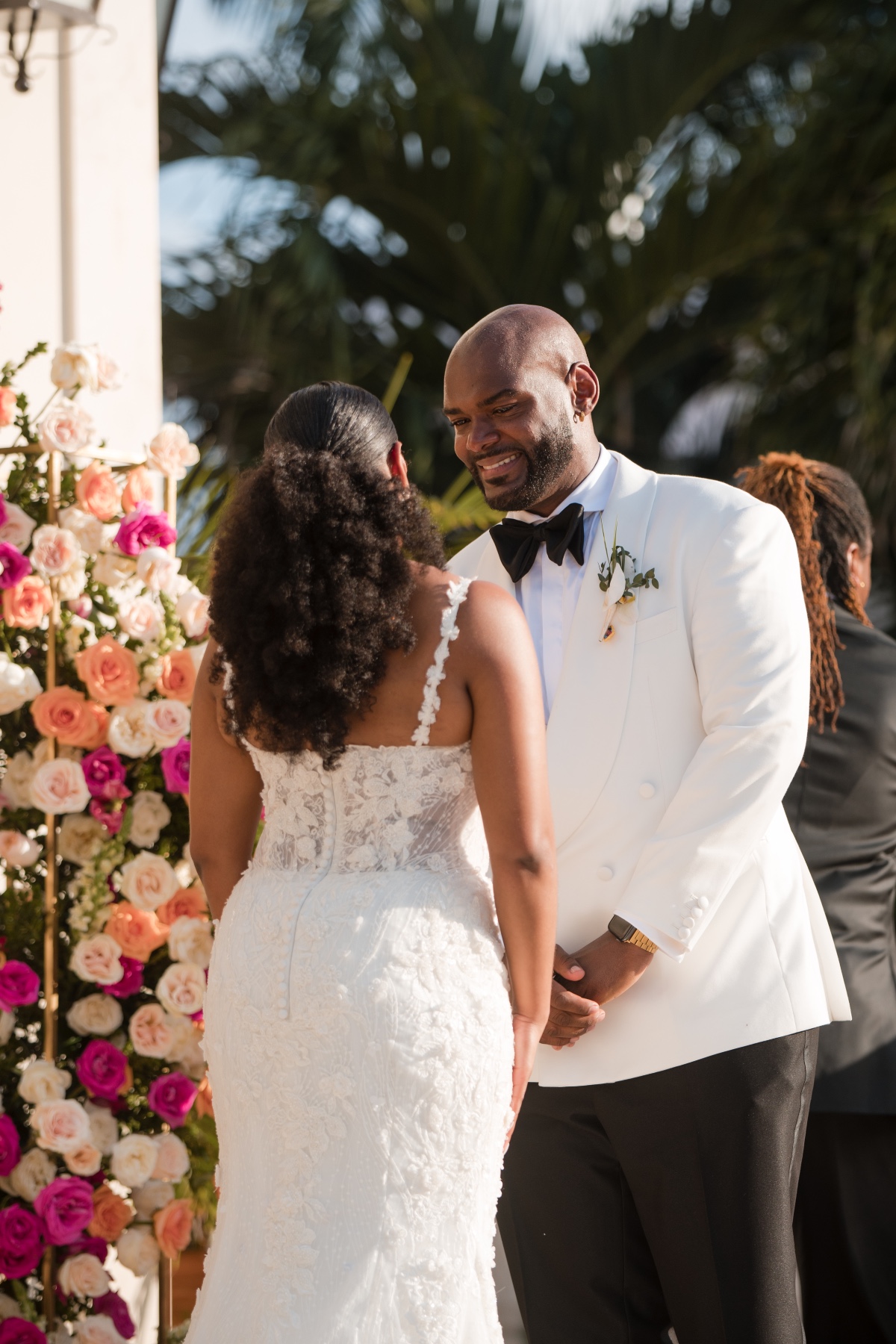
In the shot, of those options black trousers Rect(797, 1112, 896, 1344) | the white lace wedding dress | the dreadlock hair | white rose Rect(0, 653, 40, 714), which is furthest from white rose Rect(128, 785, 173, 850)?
black trousers Rect(797, 1112, 896, 1344)

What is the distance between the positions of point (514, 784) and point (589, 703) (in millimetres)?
361

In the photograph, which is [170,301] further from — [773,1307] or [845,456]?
[773,1307]

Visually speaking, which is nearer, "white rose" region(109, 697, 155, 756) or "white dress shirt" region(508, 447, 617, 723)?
"white dress shirt" region(508, 447, 617, 723)

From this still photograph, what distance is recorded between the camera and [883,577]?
24.4 feet

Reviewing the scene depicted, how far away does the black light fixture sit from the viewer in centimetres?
334

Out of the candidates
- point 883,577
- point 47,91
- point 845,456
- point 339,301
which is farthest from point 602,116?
point 47,91

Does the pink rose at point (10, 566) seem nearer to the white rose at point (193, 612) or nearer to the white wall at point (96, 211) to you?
the white rose at point (193, 612)

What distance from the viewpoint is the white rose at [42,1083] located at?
9.37ft

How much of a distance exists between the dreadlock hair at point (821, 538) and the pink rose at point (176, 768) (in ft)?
4.76

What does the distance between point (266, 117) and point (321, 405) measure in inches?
274

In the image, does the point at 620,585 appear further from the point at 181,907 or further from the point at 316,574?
the point at 181,907

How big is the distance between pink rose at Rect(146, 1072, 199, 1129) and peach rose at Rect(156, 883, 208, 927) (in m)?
0.34

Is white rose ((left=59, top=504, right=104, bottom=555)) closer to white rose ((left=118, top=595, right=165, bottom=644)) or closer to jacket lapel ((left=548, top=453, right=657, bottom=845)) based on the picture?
white rose ((left=118, top=595, right=165, bottom=644))

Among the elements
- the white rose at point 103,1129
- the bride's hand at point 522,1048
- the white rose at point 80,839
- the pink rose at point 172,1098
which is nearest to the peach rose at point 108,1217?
the white rose at point 103,1129
